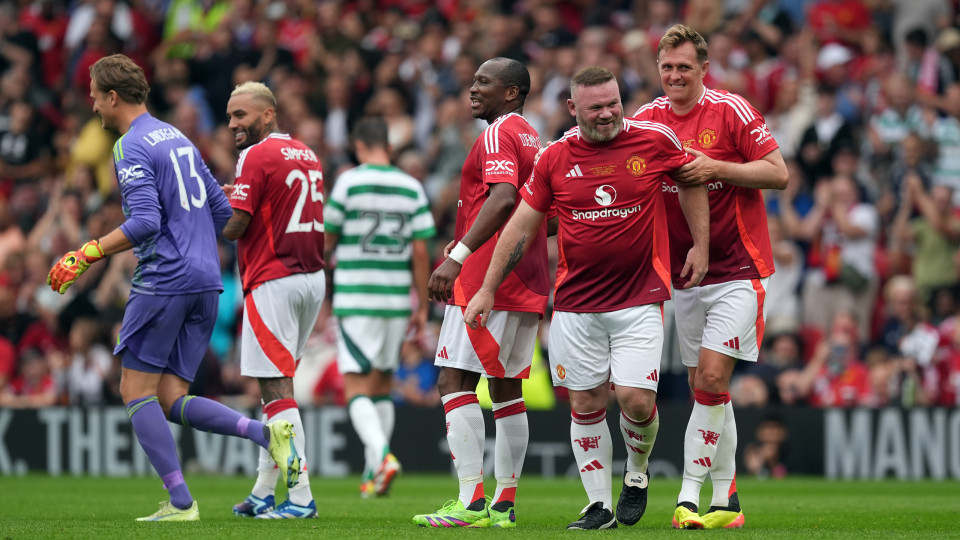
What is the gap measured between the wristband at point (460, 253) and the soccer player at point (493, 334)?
214 mm

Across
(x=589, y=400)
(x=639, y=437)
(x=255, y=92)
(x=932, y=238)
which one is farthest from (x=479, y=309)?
(x=932, y=238)

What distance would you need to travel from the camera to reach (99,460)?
14398mm

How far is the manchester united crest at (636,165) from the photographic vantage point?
7.30 m

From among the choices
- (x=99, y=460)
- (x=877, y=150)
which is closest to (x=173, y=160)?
(x=99, y=460)

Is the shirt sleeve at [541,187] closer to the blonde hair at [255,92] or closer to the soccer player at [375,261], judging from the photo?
the blonde hair at [255,92]

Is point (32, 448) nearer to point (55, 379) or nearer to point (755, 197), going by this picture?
point (55, 379)

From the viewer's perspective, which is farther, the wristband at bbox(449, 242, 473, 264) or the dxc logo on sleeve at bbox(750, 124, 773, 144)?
the dxc logo on sleeve at bbox(750, 124, 773, 144)

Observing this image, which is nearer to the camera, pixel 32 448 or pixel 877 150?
pixel 32 448

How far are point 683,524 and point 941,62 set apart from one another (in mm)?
10730

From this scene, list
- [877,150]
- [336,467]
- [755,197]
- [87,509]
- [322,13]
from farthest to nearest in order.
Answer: [322,13] → [877,150] → [336,467] → [87,509] → [755,197]

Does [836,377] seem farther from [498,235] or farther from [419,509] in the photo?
[498,235]

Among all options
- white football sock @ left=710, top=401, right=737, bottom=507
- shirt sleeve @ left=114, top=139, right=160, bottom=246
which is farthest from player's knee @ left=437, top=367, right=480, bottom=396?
shirt sleeve @ left=114, top=139, right=160, bottom=246

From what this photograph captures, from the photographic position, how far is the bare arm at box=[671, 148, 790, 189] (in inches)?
293

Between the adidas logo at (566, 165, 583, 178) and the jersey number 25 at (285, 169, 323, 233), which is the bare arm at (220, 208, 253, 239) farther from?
the adidas logo at (566, 165, 583, 178)
